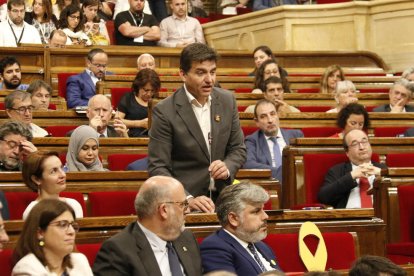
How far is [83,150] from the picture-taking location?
488 cm

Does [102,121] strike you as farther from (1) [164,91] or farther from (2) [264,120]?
(1) [164,91]

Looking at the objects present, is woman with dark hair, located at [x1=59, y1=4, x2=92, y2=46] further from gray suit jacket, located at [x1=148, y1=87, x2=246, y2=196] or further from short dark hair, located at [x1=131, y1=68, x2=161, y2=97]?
gray suit jacket, located at [x1=148, y1=87, x2=246, y2=196]

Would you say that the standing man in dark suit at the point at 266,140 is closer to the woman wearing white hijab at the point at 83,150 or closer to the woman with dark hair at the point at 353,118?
the woman with dark hair at the point at 353,118

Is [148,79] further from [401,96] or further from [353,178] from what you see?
[353,178]

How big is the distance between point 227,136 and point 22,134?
3.55ft

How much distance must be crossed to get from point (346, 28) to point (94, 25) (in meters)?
2.15

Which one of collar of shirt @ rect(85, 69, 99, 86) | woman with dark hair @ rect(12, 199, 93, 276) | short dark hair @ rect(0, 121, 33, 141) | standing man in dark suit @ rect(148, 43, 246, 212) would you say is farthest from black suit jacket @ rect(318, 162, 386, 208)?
collar of shirt @ rect(85, 69, 99, 86)

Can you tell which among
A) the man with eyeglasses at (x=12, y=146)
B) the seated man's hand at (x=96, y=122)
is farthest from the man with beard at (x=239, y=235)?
the seated man's hand at (x=96, y=122)

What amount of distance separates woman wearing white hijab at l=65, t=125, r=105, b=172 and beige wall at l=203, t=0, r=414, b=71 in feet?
14.5

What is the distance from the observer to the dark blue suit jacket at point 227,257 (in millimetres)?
3486

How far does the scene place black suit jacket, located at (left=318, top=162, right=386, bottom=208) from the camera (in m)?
4.94

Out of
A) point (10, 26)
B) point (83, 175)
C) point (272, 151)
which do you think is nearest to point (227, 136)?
point (83, 175)

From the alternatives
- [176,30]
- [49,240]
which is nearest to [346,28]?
[176,30]

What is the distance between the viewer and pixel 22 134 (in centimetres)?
467
